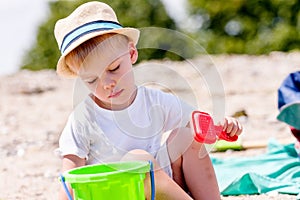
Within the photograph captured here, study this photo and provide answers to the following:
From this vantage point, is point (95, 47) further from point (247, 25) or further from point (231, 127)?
point (247, 25)

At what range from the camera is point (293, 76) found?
11.9 ft

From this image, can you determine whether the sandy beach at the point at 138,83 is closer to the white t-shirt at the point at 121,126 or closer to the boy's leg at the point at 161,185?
the white t-shirt at the point at 121,126

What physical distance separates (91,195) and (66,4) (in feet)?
90.7

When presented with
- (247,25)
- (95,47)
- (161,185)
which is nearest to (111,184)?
(161,185)

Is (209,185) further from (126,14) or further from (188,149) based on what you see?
(126,14)

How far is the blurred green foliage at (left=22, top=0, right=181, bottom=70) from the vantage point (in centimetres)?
2545

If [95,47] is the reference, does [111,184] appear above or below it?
below

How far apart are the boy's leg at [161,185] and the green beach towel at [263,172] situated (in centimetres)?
68

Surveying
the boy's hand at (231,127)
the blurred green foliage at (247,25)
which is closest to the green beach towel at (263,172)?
the boy's hand at (231,127)

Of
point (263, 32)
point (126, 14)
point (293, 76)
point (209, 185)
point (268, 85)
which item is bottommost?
point (209, 185)

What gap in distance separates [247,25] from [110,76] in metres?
21.3

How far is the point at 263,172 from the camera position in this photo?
3.35 meters

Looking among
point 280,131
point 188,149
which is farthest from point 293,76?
point 188,149

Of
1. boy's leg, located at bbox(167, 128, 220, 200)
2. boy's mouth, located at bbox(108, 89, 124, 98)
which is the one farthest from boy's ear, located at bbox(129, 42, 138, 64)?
boy's leg, located at bbox(167, 128, 220, 200)
